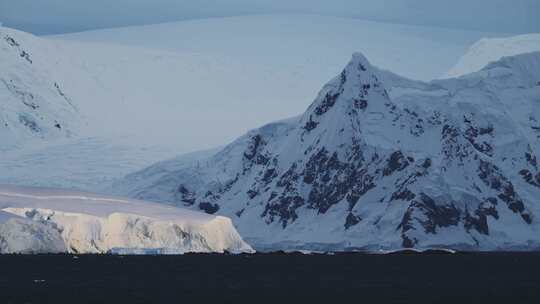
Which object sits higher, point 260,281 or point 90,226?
point 260,281

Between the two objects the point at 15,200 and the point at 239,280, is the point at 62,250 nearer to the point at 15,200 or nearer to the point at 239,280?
the point at 15,200

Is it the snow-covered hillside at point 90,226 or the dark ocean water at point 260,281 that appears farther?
the snow-covered hillside at point 90,226

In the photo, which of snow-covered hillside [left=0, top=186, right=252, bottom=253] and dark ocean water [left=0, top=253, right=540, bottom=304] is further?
snow-covered hillside [left=0, top=186, right=252, bottom=253]

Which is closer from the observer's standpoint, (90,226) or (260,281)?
(260,281)
